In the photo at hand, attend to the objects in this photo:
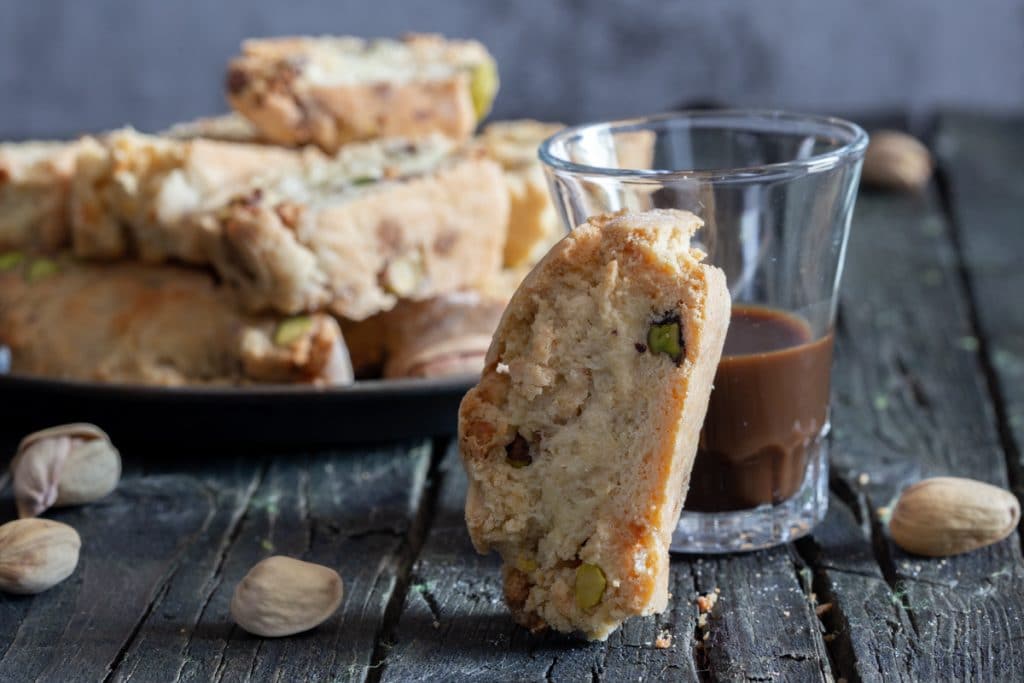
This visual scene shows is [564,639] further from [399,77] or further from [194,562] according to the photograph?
[399,77]

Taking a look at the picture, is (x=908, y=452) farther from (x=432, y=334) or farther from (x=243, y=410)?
(x=243, y=410)

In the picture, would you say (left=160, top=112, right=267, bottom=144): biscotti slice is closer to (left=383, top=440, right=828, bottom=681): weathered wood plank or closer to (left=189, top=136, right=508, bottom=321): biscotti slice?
(left=189, top=136, right=508, bottom=321): biscotti slice

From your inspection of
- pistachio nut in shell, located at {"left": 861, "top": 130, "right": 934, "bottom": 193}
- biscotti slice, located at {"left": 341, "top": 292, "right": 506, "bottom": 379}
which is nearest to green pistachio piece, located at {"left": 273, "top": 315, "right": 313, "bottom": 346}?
biscotti slice, located at {"left": 341, "top": 292, "right": 506, "bottom": 379}

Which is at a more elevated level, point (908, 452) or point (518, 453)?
point (518, 453)

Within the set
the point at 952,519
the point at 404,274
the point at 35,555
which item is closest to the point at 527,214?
the point at 404,274

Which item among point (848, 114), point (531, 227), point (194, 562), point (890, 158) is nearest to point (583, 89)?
point (848, 114)

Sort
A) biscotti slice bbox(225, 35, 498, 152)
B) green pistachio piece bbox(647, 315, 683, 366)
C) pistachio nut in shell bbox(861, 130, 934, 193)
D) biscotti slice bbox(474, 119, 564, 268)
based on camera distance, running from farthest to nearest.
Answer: pistachio nut in shell bbox(861, 130, 934, 193)
biscotti slice bbox(225, 35, 498, 152)
biscotti slice bbox(474, 119, 564, 268)
green pistachio piece bbox(647, 315, 683, 366)

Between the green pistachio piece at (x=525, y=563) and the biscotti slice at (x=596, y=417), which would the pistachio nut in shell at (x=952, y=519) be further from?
the green pistachio piece at (x=525, y=563)
